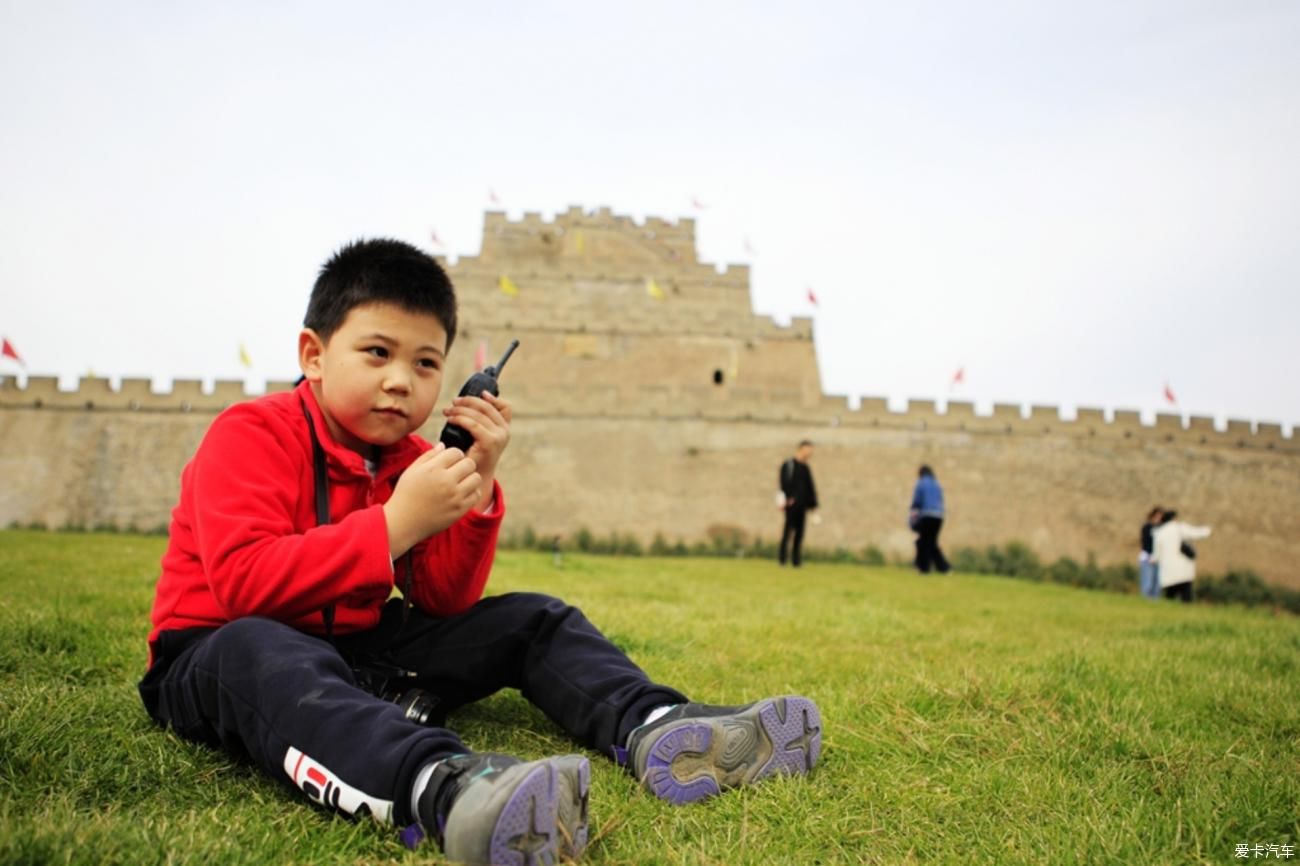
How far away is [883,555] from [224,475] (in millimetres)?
18808

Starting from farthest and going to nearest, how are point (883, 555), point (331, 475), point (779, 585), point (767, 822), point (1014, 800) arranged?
point (883, 555) → point (779, 585) → point (331, 475) → point (1014, 800) → point (767, 822)

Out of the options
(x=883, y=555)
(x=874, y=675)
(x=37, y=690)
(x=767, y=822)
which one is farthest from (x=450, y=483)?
(x=883, y=555)

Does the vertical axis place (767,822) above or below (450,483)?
below

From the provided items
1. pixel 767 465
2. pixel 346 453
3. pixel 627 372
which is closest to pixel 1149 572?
pixel 767 465

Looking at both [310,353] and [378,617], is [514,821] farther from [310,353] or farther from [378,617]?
[310,353]

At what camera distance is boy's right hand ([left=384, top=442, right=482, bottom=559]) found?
230cm

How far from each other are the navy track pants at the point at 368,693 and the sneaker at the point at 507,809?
9cm

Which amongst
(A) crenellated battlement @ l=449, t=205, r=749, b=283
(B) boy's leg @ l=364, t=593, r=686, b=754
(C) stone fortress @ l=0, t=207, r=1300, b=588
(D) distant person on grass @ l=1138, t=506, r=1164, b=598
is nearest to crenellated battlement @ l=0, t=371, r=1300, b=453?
(C) stone fortress @ l=0, t=207, r=1300, b=588

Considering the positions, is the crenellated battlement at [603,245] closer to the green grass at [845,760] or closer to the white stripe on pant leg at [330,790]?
the green grass at [845,760]

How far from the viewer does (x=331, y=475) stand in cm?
263

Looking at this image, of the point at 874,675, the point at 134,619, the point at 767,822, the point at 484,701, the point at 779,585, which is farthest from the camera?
the point at 779,585

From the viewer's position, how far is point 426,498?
2.31 metres

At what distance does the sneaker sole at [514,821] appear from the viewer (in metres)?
1.68

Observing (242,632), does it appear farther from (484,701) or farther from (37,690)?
(484,701)
